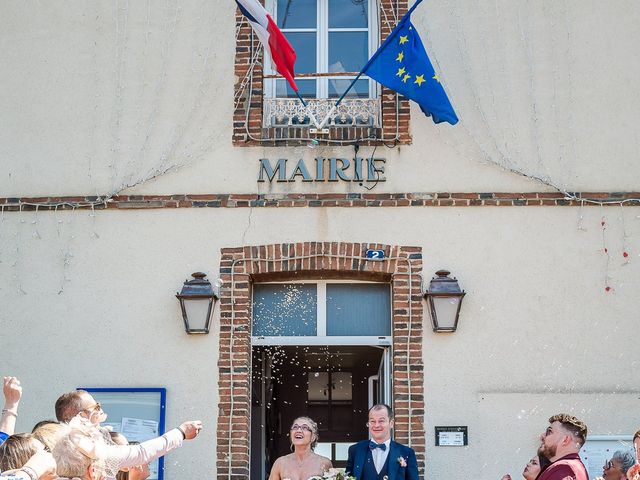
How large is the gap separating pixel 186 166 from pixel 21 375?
230cm

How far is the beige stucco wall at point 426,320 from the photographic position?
354 inches

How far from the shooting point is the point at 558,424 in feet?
22.7

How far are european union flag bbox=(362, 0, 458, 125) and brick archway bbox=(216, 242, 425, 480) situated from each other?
1258 mm

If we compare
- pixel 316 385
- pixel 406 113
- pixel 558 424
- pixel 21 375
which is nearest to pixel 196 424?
pixel 558 424

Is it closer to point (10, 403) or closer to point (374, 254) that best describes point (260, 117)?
point (374, 254)

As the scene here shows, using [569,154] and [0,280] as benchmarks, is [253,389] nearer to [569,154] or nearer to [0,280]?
[0,280]

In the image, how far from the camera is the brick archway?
354 inches

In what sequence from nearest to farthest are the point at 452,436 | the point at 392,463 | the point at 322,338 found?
the point at 392,463 < the point at 452,436 < the point at 322,338

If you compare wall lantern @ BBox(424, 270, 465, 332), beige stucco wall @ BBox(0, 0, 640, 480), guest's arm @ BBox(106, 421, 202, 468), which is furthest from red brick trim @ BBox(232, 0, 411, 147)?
guest's arm @ BBox(106, 421, 202, 468)

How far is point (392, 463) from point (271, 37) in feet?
12.3

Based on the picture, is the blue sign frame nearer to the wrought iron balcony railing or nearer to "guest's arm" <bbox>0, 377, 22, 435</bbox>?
the wrought iron balcony railing

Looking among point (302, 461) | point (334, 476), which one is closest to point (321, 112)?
point (302, 461)

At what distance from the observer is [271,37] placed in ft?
30.4

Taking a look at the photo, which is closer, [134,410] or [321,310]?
[134,410]
